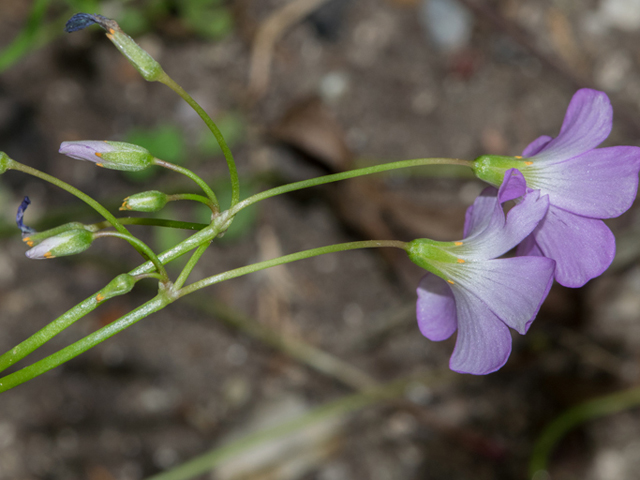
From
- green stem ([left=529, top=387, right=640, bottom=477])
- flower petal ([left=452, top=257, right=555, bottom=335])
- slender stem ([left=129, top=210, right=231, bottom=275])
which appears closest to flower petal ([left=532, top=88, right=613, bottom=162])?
→ flower petal ([left=452, top=257, right=555, bottom=335])

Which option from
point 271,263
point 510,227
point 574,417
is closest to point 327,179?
point 271,263

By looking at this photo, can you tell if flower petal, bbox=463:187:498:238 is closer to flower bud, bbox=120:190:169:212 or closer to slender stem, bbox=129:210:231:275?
slender stem, bbox=129:210:231:275

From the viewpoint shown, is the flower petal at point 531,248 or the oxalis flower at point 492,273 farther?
the flower petal at point 531,248

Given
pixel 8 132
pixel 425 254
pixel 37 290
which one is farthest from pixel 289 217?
pixel 425 254

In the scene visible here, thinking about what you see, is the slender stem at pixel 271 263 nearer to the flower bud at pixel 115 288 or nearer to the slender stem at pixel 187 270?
the slender stem at pixel 187 270

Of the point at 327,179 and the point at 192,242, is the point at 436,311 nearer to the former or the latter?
the point at 327,179

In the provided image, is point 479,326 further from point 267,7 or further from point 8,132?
point 8,132

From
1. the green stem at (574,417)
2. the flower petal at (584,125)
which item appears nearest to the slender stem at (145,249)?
the flower petal at (584,125)
